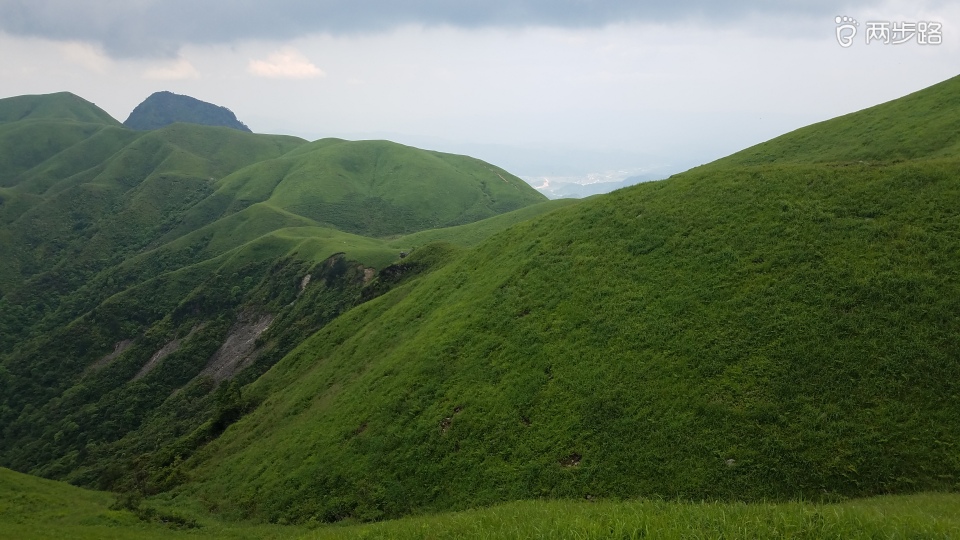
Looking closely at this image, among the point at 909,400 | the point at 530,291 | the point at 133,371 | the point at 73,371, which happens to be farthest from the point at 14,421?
the point at 909,400

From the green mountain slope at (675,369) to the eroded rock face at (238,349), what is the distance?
39.2 meters

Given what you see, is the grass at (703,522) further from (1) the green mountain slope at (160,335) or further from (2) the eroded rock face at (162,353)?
(2) the eroded rock face at (162,353)

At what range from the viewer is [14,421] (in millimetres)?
101312

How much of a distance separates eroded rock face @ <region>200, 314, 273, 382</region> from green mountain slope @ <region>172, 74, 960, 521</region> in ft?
128

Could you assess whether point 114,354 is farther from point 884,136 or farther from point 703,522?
point 884,136

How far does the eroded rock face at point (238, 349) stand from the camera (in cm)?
8012

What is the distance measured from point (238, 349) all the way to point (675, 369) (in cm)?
8060

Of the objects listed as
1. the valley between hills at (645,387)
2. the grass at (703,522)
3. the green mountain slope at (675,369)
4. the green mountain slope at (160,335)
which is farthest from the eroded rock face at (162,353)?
the grass at (703,522)

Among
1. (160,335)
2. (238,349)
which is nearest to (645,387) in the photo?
(238,349)

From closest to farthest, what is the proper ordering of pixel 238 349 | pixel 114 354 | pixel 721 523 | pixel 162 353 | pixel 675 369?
pixel 721 523 < pixel 675 369 < pixel 238 349 < pixel 162 353 < pixel 114 354

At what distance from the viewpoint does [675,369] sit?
2583 centimetres

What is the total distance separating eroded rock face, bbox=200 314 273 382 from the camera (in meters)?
80.1

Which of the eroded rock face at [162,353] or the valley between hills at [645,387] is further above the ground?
the valley between hills at [645,387]

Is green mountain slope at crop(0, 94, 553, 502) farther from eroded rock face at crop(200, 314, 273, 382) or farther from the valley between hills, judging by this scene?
the valley between hills
